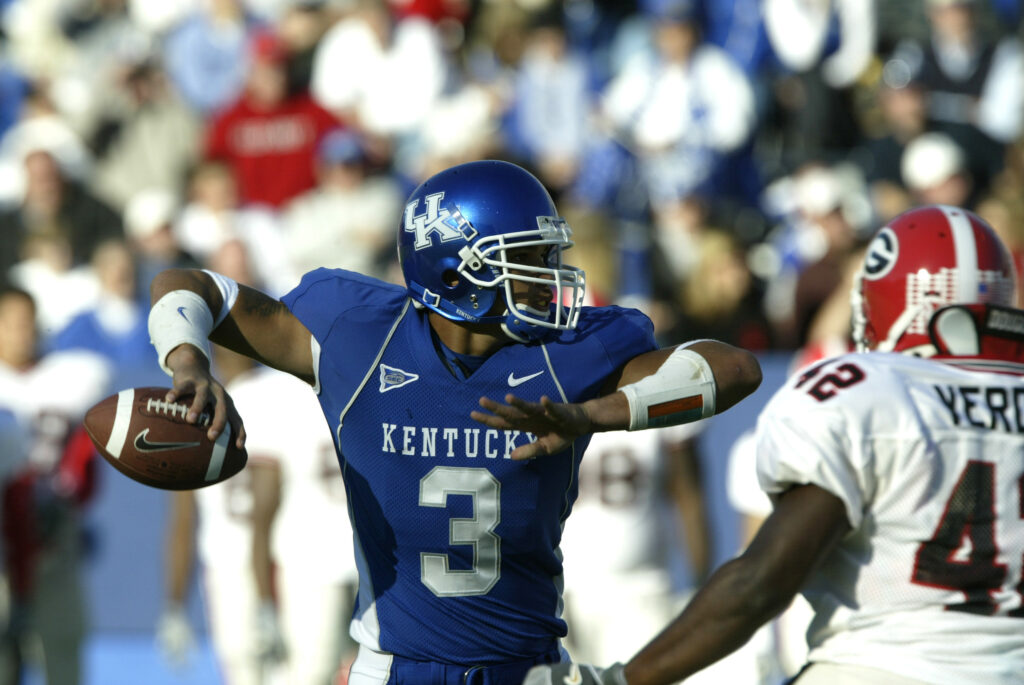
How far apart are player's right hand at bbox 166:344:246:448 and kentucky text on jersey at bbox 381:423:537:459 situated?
0.35 meters

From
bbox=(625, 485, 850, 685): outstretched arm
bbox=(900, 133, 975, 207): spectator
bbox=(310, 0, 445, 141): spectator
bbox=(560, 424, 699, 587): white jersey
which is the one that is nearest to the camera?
bbox=(625, 485, 850, 685): outstretched arm

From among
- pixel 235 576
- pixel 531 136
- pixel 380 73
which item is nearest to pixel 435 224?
pixel 235 576

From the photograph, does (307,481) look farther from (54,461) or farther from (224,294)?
(224,294)

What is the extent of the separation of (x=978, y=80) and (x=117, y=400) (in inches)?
295

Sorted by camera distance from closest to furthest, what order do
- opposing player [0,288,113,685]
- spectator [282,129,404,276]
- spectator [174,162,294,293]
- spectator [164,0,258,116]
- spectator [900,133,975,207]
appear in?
opposing player [0,288,113,685] → spectator [900,133,975,207] → spectator [282,129,404,276] → spectator [174,162,294,293] → spectator [164,0,258,116]

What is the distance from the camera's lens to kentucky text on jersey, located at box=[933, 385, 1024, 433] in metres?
2.58

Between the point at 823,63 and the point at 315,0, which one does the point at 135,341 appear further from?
the point at 823,63

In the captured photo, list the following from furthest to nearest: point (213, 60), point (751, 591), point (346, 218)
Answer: point (213, 60), point (346, 218), point (751, 591)

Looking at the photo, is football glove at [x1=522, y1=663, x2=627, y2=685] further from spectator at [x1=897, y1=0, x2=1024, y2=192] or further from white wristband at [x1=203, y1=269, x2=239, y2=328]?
spectator at [x1=897, y1=0, x2=1024, y2=192]

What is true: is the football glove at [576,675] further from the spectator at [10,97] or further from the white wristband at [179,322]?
the spectator at [10,97]

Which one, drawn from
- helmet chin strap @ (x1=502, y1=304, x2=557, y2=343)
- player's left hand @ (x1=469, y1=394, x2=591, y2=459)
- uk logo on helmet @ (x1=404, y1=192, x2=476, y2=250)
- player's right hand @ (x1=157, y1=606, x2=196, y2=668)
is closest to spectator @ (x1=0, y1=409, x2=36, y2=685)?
player's right hand @ (x1=157, y1=606, x2=196, y2=668)

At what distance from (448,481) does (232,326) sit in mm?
604

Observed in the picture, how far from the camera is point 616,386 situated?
119 inches

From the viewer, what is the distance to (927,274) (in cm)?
291
